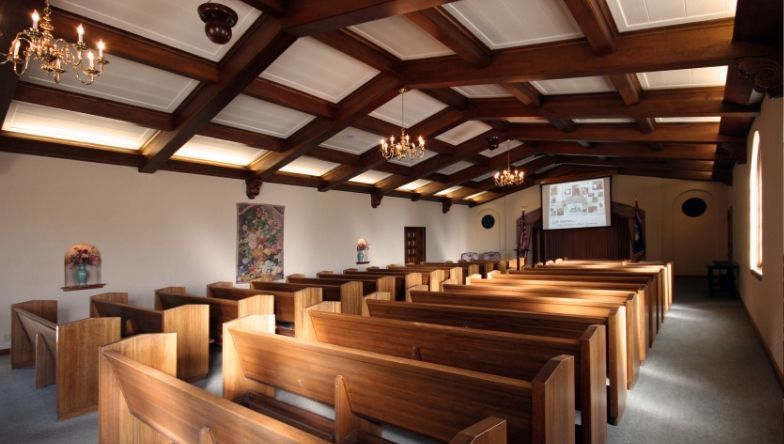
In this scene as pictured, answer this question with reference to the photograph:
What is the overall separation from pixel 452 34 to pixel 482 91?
233 centimetres

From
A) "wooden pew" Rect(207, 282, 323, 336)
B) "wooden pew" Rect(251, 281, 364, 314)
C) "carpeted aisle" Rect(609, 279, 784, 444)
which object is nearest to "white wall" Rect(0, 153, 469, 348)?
"wooden pew" Rect(251, 281, 364, 314)

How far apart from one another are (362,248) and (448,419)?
8.42 metres

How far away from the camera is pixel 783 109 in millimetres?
3426

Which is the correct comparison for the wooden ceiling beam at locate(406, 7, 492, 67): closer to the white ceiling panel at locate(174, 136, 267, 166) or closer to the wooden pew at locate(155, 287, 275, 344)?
the wooden pew at locate(155, 287, 275, 344)

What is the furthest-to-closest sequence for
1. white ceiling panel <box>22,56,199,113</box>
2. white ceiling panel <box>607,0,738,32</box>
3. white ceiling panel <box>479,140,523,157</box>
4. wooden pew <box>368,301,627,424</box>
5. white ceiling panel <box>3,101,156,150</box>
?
white ceiling panel <box>479,140,523,157</box> < white ceiling panel <box>3,101,156,150</box> < white ceiling panel <box>22,56,199,113</box> < white ceiling panel <box>607,0,738,32</box> < wooden pew <box>368,301,627,424</box>

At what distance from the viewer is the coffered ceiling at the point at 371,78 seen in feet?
11.5

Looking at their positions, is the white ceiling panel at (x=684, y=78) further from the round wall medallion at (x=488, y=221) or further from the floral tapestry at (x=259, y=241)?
the round wall medallion at (x=488, y=221)

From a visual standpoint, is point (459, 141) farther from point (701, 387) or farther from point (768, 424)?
point (768, 424)

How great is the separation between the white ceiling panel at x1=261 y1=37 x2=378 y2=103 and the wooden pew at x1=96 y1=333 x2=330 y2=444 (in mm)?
3391

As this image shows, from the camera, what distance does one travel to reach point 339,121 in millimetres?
5992

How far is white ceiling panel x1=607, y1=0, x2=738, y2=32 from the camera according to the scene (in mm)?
3307

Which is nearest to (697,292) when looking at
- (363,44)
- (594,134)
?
(594,134)

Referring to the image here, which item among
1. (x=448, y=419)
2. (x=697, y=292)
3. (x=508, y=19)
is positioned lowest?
(x=697, y=292)

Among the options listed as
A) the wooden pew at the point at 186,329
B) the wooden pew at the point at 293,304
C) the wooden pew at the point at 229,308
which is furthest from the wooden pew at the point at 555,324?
the wooden pew at the point at 186,329
